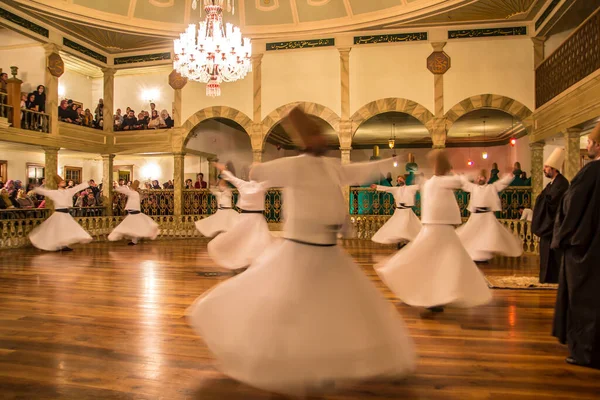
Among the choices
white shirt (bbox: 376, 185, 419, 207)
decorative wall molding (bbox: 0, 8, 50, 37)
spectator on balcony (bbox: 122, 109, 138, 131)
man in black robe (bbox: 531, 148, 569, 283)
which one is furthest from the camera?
spectator on balcony (bbox: 122, 109, 138, 131)

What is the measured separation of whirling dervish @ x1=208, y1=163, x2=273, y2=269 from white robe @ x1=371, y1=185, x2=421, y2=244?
3869mm

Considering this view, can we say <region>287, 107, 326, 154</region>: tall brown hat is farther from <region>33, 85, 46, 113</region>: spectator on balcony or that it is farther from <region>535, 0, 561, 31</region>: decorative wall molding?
<region>33, 85, 46, 113</region>: spectator on balcony

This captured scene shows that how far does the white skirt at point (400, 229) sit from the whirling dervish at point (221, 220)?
336 cm

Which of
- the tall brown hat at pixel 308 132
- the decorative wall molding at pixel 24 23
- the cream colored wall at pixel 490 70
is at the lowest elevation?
the tall brown hat at pixel 308 132

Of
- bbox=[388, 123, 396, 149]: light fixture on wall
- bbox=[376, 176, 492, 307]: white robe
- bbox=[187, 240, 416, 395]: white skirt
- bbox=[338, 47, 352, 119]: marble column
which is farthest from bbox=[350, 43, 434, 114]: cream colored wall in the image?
bbox=[187, 240, 416, 395]: white skirt

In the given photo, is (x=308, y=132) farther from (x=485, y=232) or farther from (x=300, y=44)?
(x=300, y=44)

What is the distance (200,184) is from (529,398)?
41.0ft

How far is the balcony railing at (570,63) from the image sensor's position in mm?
7828

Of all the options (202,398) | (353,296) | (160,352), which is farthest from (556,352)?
(160,352)

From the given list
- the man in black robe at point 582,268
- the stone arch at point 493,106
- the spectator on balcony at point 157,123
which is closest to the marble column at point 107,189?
the spectator on balcony at point 157,123

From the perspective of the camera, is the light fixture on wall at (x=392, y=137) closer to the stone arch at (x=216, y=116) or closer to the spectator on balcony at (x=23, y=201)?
the stone arch at (x=216, y=116)

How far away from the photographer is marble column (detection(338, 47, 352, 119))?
12.6 meters

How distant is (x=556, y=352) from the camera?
340 cm

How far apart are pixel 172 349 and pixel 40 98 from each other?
11.0m
